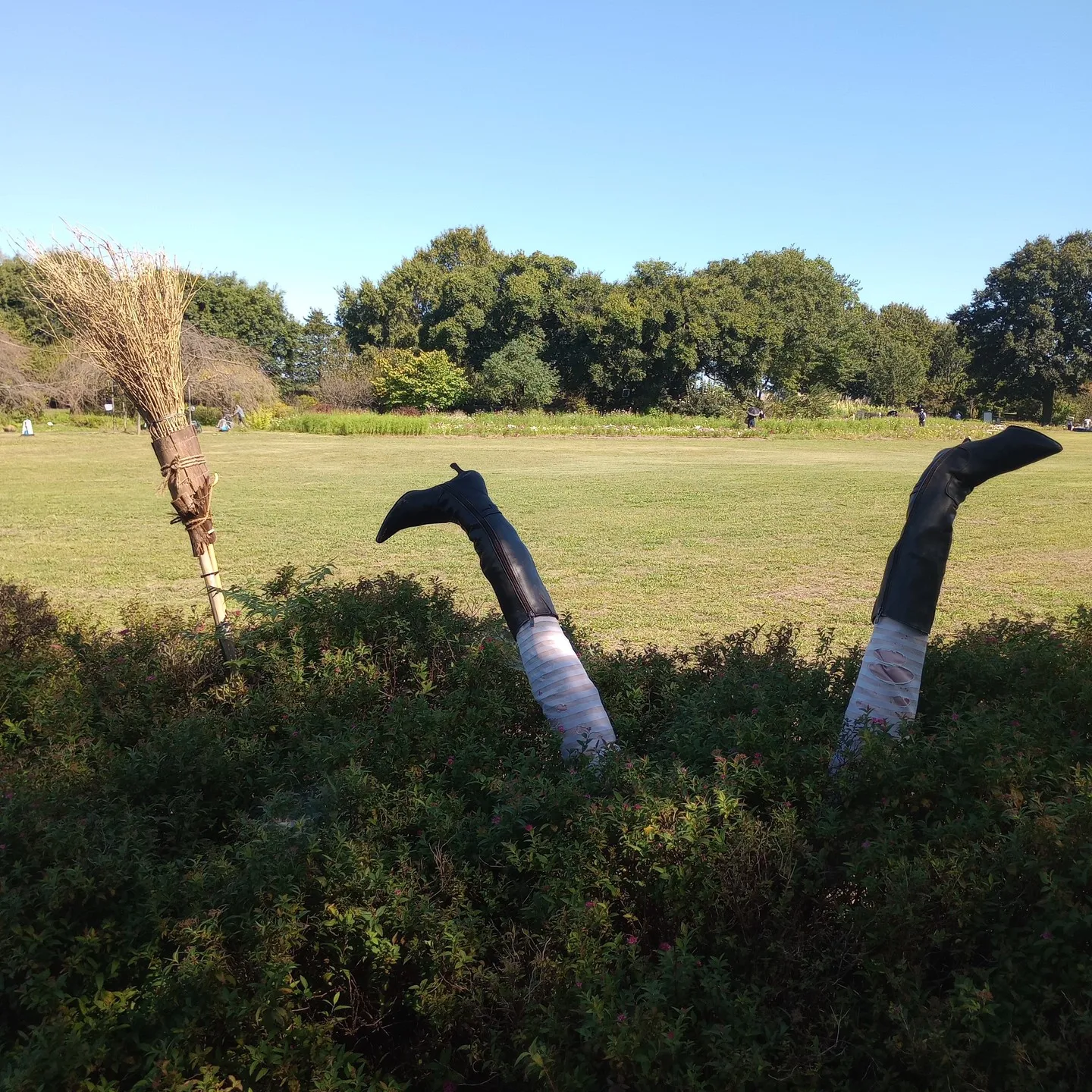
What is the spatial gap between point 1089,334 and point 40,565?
179 feet

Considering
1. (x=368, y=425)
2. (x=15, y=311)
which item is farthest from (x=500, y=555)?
(x=15, y=311)

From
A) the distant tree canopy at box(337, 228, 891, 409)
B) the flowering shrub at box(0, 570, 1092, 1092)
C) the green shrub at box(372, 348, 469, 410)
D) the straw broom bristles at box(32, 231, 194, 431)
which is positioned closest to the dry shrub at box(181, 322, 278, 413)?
the green shrub at box(372, 348, 469, 410)

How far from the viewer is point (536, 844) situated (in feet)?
7.01

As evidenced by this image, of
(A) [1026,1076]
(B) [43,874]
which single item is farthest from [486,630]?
(A) [1026,1076]

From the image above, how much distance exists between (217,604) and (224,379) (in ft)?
113

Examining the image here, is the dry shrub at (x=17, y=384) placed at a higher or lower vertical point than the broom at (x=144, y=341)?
higher

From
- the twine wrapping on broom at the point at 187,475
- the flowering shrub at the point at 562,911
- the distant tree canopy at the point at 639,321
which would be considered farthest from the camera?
the distant tree canopy at the point at 639,321

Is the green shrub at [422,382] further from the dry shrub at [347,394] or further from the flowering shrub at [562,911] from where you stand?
the flowering shrub at [562,911]

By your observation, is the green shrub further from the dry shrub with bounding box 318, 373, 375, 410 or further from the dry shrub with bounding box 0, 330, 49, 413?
the dry shrub with bounding box 0, 330, 49, 413

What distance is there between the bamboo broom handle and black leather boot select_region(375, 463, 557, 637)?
101 cm

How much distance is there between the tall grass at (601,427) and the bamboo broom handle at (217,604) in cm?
2900

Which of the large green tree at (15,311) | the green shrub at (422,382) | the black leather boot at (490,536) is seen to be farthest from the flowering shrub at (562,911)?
the large green tree at (15,311)

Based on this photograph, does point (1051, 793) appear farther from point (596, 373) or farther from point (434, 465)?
point (596, 373)

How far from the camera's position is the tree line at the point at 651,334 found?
4056 cm
